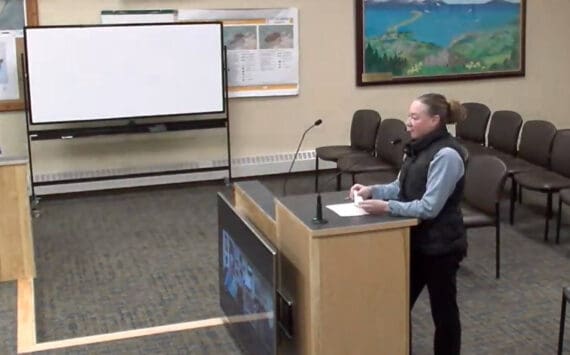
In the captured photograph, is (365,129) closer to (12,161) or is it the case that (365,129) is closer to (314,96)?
(314,96)

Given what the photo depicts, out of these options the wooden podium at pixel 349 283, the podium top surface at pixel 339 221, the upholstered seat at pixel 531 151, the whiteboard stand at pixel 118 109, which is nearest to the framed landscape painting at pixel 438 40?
the whiteboard stand at pixel 118 109

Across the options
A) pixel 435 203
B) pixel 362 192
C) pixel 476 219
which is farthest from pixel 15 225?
pixel 435 203

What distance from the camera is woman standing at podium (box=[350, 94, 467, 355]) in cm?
333

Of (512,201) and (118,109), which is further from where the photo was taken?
(118,109)

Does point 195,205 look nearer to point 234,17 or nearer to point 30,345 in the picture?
point 234,17

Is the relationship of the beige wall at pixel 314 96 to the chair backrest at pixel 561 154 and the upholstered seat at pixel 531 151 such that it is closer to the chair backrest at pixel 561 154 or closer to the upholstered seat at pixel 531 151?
the upholstered seat at pixel 531 151

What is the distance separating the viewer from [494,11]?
28.8 feet

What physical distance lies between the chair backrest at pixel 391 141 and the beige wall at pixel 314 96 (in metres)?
1.43

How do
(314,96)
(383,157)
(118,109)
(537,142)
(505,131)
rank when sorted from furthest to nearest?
(314,96)
(118,109)
(505,131)
(383,157)
(537,142)

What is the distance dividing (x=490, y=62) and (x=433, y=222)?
19.3 ft

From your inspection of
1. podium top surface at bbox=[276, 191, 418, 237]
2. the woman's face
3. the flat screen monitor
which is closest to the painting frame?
the flat screen monitor

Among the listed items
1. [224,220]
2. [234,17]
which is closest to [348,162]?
[234,17]

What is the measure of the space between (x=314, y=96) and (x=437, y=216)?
504 cm

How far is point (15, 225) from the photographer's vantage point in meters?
5.30
